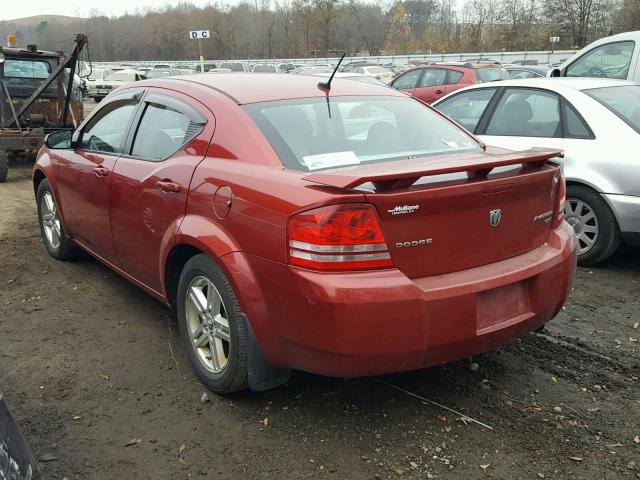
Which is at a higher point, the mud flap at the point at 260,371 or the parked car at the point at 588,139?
the parked car at the point at 588,139

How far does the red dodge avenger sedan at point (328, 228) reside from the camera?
254cm

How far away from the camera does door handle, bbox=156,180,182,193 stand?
3.32 metres

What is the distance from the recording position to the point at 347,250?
254cm

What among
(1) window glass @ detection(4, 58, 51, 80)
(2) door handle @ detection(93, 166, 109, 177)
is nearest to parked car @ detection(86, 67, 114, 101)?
(1) window glass @ detection(4, 58, 51, 80)

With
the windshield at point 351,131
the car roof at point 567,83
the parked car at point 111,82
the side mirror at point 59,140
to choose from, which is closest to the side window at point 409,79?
the car roof at point 567,83

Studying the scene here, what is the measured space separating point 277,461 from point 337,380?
78 cm

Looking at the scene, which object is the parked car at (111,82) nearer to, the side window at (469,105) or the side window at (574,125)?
the side window at (469,105)

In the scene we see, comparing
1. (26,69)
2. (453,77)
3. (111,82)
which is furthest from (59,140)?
(111,82)

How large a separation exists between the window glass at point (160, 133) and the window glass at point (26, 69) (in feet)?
29.1

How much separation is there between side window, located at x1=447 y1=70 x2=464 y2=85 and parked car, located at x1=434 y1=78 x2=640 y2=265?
854cm

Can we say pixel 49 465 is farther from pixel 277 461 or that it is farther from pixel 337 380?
pixel 337 380

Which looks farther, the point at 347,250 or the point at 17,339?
the point at 17,339

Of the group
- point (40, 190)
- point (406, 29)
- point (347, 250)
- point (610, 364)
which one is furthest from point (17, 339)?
point (406, 29)

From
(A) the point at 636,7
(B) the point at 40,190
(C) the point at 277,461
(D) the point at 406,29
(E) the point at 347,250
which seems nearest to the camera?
(E) the point at 347,250
